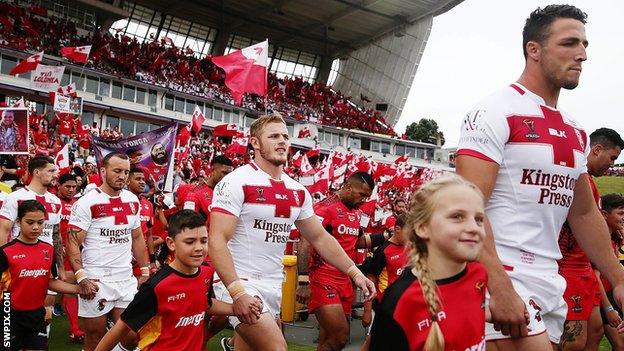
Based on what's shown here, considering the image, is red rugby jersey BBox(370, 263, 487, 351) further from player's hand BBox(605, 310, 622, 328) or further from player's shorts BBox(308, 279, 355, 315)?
player's shorts BBox(308, 279, 355, 315)

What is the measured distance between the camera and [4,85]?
3231 cm

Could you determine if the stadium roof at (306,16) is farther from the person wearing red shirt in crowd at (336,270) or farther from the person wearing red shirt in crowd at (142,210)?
the person wearing red shirt in crowd at (336,270)

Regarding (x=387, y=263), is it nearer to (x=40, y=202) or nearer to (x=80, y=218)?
(x=80, y=218)

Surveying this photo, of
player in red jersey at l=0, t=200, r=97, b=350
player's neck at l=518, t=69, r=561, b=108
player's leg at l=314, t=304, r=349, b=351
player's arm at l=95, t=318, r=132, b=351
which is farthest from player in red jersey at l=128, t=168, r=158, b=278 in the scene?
player's neck at l=518, t=69, r=561, b=108

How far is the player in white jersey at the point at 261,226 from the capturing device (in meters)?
4.25

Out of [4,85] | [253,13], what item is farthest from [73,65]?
[253,13]

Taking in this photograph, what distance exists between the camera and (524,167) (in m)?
2.89

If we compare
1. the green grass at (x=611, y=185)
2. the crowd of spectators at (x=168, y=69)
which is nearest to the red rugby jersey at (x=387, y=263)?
the crowd of spectators at (x=168, y=69)

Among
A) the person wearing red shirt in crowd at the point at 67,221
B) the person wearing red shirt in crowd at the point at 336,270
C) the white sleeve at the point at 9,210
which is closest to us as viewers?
the white sleeve at the point at 9,210

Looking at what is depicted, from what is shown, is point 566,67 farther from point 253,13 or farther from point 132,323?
point 253,13

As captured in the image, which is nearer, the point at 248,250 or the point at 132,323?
the point at 132,323

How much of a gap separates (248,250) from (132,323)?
97cm

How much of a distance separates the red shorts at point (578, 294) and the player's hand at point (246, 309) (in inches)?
115

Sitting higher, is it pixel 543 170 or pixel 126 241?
pixel 543 170
